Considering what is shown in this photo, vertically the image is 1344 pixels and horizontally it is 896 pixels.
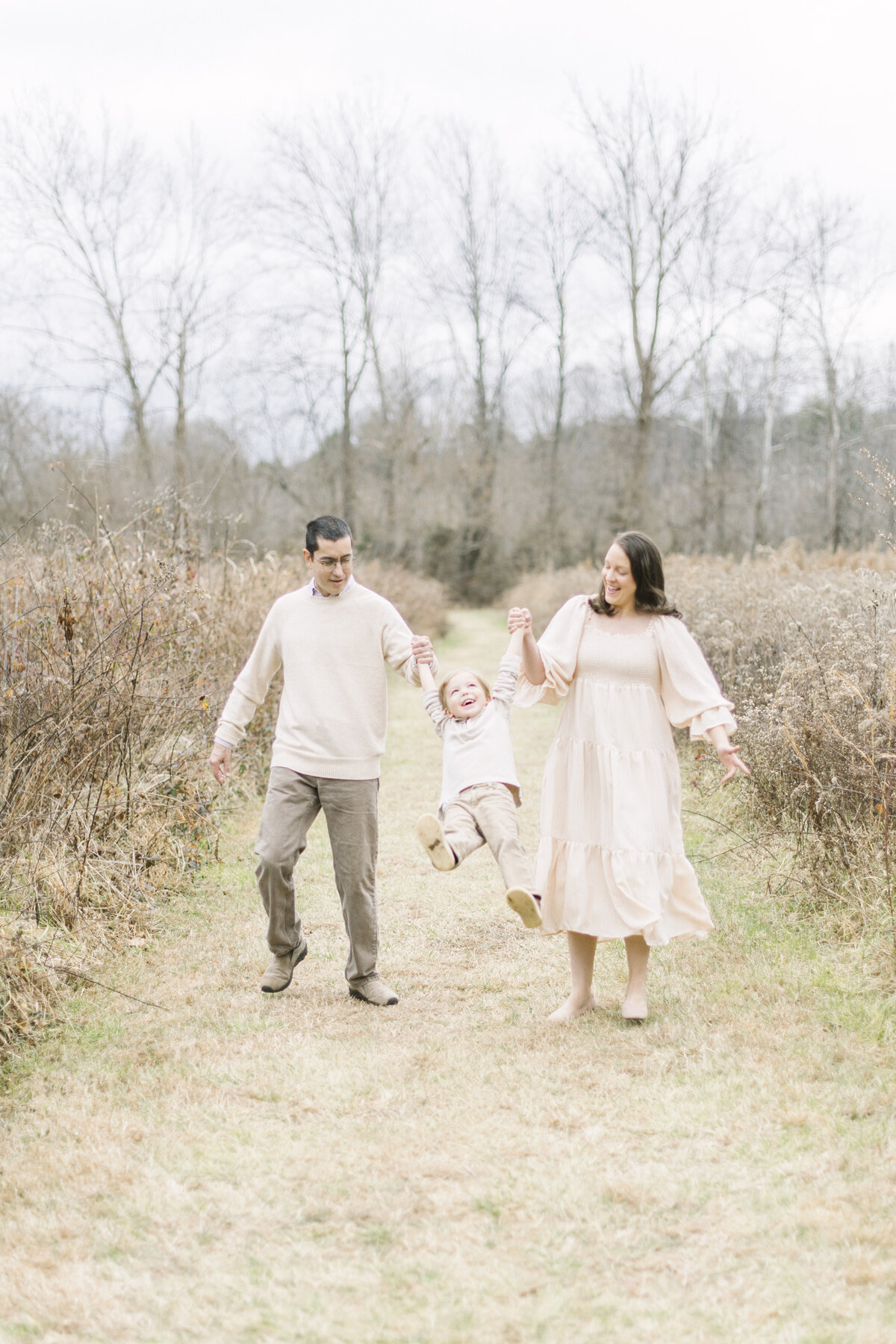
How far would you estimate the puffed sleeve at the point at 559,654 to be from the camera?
4.68m

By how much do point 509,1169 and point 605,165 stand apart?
25.2 metres

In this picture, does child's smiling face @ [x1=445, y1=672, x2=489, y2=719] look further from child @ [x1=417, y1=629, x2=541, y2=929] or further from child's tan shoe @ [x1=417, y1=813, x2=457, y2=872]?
child's tan shoe @ [x1=417, y1=813, x2=457, y2=872]

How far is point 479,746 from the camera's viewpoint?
504 cm

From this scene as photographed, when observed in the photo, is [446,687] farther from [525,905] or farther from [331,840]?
[525,905]

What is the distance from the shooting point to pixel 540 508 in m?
40.8

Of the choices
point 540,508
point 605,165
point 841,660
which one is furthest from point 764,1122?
point 540,508

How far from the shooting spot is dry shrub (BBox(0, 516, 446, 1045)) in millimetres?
5504

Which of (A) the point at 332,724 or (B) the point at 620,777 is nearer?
(B) the point at 620,777

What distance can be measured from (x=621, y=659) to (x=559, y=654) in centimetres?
25

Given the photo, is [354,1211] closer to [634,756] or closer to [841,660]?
[634,756]

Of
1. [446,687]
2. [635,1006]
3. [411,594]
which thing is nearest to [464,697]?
[446,687]

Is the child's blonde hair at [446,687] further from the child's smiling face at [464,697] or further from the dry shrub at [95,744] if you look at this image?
the dry shrub at [95,744]

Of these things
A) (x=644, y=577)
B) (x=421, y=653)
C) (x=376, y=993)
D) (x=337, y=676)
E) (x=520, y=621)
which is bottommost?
(x=376, y=993)

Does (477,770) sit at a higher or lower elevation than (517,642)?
lower
